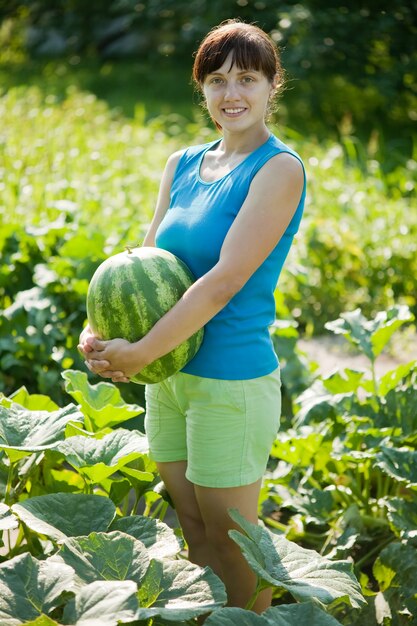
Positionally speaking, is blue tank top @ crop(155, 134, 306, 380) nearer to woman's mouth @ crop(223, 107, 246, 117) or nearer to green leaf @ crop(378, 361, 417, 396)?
woman's mouth @ crop(223, 107, 246, 117)

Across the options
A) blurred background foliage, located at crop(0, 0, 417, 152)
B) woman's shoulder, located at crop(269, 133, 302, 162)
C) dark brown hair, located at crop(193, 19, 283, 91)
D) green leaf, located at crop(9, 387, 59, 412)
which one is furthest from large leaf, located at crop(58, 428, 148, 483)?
blurred background foliage, located at crop(0, 0, 417, 152)

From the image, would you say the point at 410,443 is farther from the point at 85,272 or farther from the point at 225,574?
the point at 85,272

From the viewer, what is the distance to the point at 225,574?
2.54 metres

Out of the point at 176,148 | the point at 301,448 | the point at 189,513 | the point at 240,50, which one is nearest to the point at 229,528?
the point at 189,513

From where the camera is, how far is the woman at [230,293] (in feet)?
7.39

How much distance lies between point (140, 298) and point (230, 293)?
226 mm

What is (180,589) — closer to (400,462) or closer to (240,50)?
(400,462)

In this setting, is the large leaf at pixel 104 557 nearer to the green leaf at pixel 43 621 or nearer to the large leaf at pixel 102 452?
the green leaf at pixel 43 621

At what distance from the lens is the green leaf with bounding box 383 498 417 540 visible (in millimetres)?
2812

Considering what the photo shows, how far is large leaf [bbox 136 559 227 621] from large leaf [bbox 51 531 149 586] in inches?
1.5

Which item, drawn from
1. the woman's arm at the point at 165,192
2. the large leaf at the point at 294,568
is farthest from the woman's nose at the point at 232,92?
the large leaf at the point at 294,568

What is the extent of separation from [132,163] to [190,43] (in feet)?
19.9

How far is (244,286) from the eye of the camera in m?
2.37

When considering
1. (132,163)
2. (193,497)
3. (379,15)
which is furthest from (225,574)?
(379,15)
